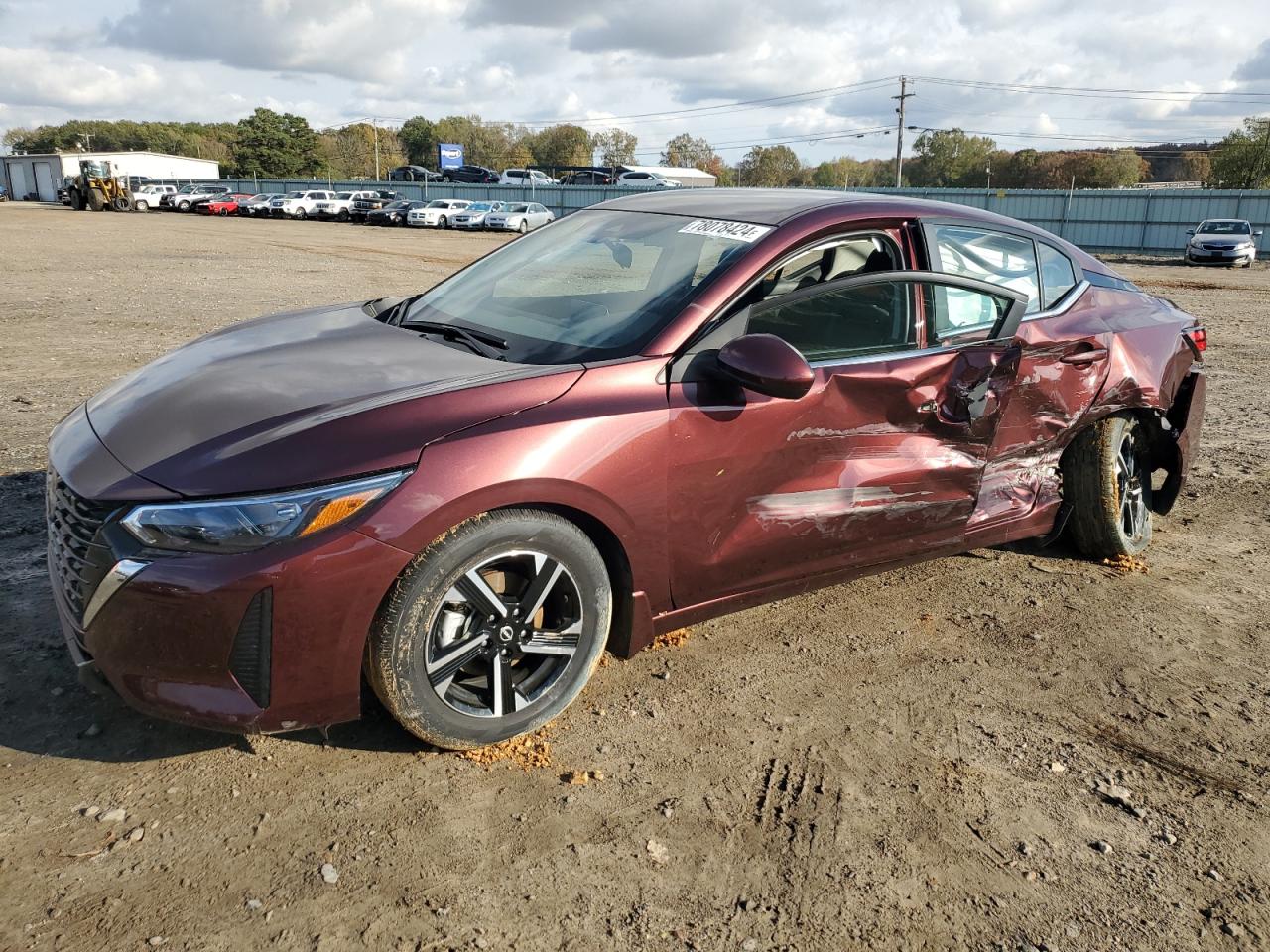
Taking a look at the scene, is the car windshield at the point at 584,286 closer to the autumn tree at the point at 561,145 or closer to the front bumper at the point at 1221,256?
the front bumper at the point at 1221,256

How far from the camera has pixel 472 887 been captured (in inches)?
93.7

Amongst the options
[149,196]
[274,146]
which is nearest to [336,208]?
[149,196]

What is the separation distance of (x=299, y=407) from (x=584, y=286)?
129 cm

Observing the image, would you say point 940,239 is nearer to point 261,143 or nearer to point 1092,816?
point 1092,816

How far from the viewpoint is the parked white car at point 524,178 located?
174 feet

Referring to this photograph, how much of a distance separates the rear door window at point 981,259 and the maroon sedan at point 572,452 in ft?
0.05

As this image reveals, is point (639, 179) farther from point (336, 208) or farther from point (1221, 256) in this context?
point (1221, 256)

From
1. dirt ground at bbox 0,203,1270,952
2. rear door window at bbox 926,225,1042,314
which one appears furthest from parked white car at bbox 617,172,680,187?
dirt ground at bbox 0,203,1270,952

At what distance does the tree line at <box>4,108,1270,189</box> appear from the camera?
87.4 m

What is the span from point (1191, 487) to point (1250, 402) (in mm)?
3097

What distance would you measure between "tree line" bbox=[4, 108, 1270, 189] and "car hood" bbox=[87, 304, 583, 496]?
6832cm

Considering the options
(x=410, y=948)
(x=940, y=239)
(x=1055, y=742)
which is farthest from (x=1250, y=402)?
(x=410, y=948)

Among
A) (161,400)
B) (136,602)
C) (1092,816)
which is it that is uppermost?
(161,400)

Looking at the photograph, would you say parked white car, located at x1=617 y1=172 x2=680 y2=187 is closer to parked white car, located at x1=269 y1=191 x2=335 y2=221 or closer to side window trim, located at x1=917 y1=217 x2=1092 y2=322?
parked white car, located at x1=269 y1=191 x2=335 y2=221
